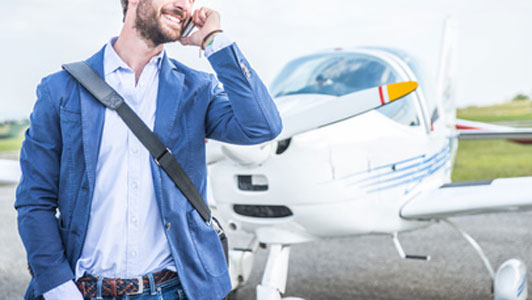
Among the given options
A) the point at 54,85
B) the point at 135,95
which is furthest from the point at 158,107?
the point at 54,85

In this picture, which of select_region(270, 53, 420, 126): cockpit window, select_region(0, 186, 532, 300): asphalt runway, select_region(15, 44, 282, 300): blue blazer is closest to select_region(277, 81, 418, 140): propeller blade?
select_region(270, 53, 420, 126): cockpit window

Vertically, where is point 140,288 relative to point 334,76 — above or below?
above

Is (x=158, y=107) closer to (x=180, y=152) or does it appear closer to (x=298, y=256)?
(x=180, y=152)

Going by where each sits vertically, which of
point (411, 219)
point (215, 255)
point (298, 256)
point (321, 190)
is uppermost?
point (215, 255)

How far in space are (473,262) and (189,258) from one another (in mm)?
4971

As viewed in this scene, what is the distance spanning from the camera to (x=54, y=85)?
152 cm

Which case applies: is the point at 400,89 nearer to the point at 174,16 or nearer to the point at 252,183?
the point at 252,183

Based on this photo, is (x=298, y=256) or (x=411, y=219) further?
(x=298, y=256)

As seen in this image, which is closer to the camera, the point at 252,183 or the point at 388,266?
the point at 252,183

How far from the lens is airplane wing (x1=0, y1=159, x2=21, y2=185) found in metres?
3.14

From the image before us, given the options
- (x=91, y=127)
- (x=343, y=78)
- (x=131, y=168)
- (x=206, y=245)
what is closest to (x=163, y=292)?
(x=206, y=245)

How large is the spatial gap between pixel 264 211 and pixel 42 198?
2.07 metres

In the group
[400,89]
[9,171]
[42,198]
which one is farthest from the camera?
[9,171]

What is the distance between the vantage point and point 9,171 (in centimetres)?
323
